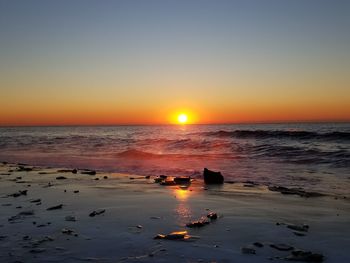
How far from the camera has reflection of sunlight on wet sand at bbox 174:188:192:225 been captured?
750 cm

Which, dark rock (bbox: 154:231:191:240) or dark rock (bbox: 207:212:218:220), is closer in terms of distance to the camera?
dark rock (bbox: 154:231:191:240)

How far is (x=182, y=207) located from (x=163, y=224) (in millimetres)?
1633

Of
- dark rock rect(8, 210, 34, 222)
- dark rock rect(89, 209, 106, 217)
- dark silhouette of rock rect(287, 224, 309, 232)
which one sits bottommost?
dark silhouette of rock rect(287, 224, 309, 232)

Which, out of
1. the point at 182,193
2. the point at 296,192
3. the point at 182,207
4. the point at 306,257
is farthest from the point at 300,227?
the point at 182,193

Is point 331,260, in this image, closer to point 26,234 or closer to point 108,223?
point 108,223

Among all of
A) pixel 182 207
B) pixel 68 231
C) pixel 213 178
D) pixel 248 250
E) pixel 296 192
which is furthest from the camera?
pixel 213 178

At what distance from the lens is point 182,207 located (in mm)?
8680

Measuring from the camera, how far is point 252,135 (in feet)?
150

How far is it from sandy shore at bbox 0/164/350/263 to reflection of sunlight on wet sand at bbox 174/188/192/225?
0.02 m

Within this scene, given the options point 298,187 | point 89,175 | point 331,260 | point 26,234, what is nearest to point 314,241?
point 331,260

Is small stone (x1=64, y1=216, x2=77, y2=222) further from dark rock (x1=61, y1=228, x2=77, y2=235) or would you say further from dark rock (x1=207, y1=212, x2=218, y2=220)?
dark rock (x1=207, y1=212, x2=218, y2=220)

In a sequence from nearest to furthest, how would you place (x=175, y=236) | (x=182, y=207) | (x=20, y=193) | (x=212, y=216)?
(x=175, y=236) < (x=212, y=216) < (x=182, y=207) < (x=20, y=193)

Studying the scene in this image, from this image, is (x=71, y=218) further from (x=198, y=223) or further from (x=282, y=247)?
(x=282, y=247)

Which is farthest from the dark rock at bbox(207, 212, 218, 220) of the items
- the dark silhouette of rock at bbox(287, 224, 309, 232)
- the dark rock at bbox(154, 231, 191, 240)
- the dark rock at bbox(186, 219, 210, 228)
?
the dark silhouette of rock at bbox(287, 224, 309, 232)
